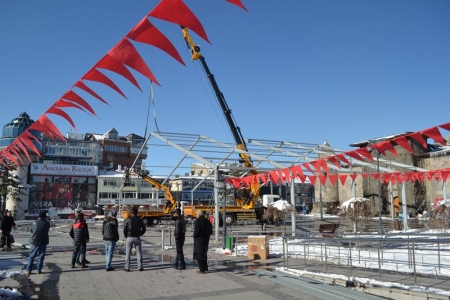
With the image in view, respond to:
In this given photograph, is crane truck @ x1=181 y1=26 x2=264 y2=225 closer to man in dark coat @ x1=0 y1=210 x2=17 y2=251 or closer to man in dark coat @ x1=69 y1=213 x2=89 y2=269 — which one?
man in dark coat @ x1=0 y1=210 x2=17 y2=251

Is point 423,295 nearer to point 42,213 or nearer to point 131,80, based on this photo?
point 131,80

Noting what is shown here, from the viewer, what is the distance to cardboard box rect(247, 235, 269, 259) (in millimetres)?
12547

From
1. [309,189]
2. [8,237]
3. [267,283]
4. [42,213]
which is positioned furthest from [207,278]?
[309,189]

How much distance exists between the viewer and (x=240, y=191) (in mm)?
33094

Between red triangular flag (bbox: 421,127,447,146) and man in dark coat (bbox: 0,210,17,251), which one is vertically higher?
red triangular flag (bbox: 421,127,447,146)

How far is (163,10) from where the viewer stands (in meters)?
5.31

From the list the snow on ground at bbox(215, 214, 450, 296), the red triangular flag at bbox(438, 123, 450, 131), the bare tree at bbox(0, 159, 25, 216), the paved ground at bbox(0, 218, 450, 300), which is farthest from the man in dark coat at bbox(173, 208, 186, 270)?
the bare tree at bbox(0, 159, 25, 216)

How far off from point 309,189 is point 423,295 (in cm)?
8355

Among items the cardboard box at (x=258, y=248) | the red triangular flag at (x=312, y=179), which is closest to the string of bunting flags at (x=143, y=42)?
the cardboard box at (x=258, y=248)

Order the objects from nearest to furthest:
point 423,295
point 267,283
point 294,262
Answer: point 423,295, point 267,283, point 294,262

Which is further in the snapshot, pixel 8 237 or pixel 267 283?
pixel 8 237

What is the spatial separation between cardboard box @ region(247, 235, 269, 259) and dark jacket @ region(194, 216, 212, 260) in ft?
10.4

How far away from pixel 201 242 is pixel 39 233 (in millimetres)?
4023

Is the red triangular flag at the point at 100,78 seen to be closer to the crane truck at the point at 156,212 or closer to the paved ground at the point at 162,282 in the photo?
the paved ground at the point at 162,282
